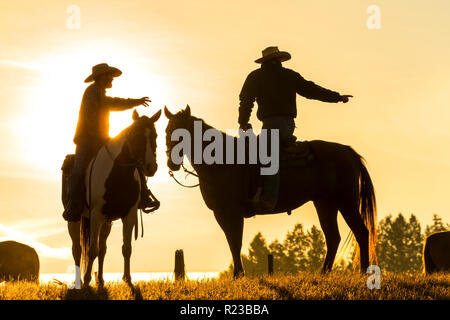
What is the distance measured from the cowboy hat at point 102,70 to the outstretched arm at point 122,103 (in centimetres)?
49

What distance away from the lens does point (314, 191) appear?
14641mm

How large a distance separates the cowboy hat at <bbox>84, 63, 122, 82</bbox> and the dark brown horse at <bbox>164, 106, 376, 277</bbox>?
1.25m

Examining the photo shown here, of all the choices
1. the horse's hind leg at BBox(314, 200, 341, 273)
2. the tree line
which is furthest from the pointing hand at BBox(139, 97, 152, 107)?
the tree line

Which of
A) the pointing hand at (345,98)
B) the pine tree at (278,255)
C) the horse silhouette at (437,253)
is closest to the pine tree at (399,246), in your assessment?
the pine tree at (278,255)

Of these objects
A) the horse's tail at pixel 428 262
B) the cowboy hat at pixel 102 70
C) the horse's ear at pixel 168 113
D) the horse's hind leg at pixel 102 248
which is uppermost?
the cowboy hat at pixel 102 70

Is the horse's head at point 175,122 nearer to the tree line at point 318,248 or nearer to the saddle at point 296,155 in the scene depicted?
the saddle at point 296,155

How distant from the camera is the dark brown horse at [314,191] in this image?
13234 mm

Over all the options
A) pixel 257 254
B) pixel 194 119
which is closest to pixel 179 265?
pixel 194 119

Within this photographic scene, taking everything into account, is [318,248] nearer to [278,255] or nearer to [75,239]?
[278,255]

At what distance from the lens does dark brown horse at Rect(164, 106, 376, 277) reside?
13.2 m

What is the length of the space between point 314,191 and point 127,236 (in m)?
4.52

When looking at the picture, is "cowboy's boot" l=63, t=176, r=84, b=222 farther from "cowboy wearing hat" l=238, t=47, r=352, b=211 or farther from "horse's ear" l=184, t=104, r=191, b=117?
"cowboy wearing hat" l=238, t=47, r=352, b=211
